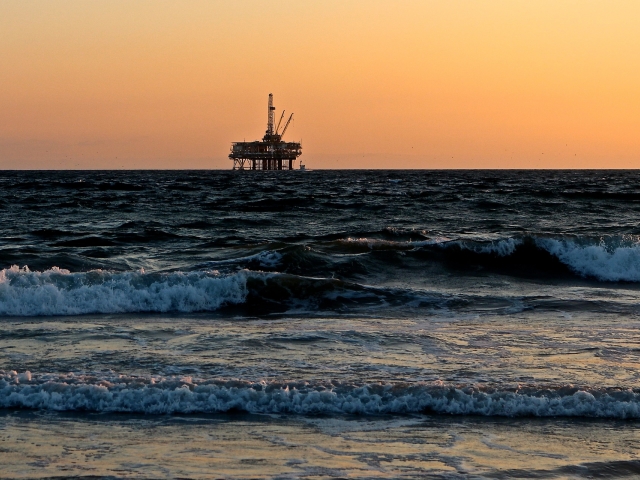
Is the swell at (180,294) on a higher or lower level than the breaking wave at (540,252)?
lower

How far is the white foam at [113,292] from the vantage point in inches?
501

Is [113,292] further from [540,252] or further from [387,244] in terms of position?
[540,252]

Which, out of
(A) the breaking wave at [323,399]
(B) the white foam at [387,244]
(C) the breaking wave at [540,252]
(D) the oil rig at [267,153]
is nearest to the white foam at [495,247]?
(C) the breaking wave at [540,252]

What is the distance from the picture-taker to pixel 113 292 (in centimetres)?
1340

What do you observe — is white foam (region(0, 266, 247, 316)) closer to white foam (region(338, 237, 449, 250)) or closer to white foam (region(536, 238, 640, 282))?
white foam (region(338, 237, 449, 250))

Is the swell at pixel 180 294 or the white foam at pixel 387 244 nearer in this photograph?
the swell at pixel 180 294

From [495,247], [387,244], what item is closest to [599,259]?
[495,247]

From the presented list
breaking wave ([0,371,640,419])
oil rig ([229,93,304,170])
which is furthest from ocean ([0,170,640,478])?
oil rig ([229,93,304,170])

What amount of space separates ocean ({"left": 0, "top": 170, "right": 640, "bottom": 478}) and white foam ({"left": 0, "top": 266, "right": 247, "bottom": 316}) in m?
0.04

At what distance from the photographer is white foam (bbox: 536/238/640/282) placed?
18.0 meters

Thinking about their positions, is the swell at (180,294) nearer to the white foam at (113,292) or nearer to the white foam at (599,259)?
the white foam at (113,292)

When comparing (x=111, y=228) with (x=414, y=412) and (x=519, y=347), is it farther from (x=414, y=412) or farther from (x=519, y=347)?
(x=414, y=412)

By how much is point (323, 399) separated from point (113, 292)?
7.03 meters

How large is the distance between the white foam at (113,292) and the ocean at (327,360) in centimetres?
4
